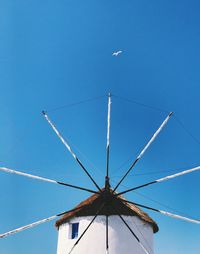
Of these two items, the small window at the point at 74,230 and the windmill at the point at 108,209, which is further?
the small window at the point at 74,230

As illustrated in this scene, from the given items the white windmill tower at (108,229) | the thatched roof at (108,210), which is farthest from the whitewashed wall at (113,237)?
the thatched roof at (108,210)

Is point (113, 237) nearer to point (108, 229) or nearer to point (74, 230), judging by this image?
point (108, 229)

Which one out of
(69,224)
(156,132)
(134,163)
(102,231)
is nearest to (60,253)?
(69,224)

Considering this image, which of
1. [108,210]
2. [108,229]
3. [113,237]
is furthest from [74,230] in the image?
[108,210]

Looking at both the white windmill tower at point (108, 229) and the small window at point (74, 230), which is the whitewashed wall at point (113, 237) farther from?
the small window at point (74, 230)

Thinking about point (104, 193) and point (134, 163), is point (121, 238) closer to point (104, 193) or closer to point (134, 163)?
point (104, 193)

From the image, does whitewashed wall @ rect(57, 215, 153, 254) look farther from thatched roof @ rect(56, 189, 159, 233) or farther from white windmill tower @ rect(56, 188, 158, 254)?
thatched roof @ rect(56, 189, 159, 233)

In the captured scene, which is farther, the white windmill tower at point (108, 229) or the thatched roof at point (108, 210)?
the thatched roof at point (108, 210)

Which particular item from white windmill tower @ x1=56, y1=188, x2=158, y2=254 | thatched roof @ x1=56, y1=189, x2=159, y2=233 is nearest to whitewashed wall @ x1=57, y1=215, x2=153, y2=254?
white windmill tower @ x1=56, y1=188, x2=158, y2=254

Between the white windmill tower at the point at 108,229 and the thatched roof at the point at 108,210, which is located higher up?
the thatched roof at the point at 108,210

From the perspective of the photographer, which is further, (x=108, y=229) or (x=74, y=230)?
(x=74, y=230)

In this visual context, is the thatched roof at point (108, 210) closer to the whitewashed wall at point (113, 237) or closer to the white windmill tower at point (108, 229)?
the white windmill tower at point (108, 229)

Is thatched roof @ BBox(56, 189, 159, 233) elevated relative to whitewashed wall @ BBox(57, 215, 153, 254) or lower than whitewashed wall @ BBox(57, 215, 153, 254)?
elevated

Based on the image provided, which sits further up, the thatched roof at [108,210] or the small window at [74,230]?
the thatched roof at [108,210]
